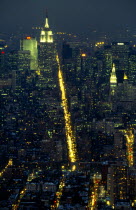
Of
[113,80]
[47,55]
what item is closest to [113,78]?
[113,80]

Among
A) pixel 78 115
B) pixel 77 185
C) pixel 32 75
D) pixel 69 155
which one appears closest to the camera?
pixel 77 185

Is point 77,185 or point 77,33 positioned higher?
point 77,33

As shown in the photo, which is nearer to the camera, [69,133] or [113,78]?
[69,133]

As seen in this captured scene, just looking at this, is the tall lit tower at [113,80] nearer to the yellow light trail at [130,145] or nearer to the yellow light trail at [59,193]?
the yellow light trail at [130,145]

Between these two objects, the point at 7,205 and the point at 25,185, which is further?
the point at 25,185

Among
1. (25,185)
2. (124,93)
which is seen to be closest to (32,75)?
(124,93)

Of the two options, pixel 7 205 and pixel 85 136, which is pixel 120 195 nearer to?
pixel 7 205

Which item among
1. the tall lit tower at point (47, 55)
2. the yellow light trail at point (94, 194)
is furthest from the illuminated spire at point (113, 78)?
the yellow light trail at point (94, 194)

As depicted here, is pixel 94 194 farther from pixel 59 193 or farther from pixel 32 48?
pixel 32 48
